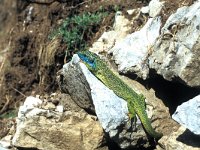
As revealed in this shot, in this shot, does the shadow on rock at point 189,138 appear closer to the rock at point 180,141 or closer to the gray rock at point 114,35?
the rock at point 180,141

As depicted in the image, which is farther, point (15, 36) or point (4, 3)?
point (4, 3)

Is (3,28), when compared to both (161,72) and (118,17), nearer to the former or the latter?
(118,17)

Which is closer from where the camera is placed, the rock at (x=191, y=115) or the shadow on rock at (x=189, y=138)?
the rock at (x=191, y=115)

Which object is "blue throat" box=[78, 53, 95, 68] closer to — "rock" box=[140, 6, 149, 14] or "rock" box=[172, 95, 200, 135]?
"rock" box=[140, 6, 149, 14]

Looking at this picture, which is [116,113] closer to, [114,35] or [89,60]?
[89,60]

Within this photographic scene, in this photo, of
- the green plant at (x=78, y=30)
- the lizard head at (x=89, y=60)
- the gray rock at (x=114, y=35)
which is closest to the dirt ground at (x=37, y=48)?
the green plant at (x=78, y=30)

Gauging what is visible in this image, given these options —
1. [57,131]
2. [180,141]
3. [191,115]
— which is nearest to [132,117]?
[180,141]

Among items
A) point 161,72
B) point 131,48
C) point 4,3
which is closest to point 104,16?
point 131,48
